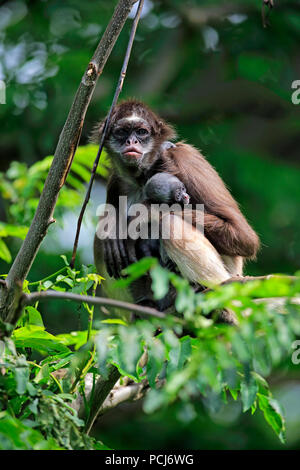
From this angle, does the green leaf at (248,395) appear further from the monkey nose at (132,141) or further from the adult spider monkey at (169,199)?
the monkey nose at (132,141)

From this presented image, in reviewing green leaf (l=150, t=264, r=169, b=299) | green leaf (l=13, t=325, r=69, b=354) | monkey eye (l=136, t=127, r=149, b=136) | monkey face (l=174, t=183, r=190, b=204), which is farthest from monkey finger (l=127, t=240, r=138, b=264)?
green leaf (l=150, t=264, r=169, b=299)

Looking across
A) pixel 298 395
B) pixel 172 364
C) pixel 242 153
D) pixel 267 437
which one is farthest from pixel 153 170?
pixel 298 395

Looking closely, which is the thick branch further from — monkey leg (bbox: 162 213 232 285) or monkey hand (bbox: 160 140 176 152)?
monkey hand (bbox: 160 140 176 152)

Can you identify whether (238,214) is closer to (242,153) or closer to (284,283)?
(284,283)

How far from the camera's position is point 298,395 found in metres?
17.0

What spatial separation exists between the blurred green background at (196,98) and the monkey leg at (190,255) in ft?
17.1

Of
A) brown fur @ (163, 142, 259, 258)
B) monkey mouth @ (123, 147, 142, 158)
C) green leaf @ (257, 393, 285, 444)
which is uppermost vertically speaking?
monkey mouth @ (123, 147, 142, 158)

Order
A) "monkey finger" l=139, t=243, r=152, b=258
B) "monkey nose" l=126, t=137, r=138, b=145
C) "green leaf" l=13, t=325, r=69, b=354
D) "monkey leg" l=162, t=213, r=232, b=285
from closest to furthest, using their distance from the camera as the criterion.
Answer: "green leaf" l=13, t=325, r=69, b=354 → "monkey leg" l=162, t=213, r=232, b=285 → "monkey finger" l=139, t=243, r=152, b=258 → "monkey nose" l=126, t=137, r=138, b=145

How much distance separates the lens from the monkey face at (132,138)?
7.11 m

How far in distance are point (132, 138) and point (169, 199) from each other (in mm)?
1005

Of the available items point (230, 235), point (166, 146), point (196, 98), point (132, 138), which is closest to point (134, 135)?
point (132, 138)

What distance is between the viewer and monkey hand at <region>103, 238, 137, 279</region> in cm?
673

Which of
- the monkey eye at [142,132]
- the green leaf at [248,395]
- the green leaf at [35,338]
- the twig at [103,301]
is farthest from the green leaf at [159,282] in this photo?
the monkey eye at [142,132]

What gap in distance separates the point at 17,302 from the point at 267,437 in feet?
34.1
